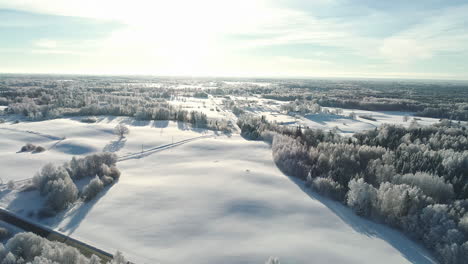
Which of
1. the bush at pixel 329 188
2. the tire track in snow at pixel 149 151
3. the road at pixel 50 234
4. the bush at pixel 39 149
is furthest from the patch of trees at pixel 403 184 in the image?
the bush at pixel 39 149

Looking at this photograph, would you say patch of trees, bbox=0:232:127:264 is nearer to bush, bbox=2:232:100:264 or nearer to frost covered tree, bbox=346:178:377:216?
bush, bbox=2:232:100:264

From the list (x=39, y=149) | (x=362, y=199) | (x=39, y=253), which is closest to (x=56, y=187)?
(x=39, y=253)

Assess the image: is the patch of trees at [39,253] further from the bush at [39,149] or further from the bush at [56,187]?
the bush at [39,149]

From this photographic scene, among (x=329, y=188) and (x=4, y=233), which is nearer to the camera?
(x=4, y=233)

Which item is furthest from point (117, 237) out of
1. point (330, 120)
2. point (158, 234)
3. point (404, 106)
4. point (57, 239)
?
point (404, 106)

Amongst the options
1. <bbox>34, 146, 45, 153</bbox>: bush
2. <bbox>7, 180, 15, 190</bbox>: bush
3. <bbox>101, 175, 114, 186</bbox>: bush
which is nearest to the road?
<bbox>7, 180, 15, 190</bbox>: bush

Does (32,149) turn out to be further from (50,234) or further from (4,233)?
(50,234)
